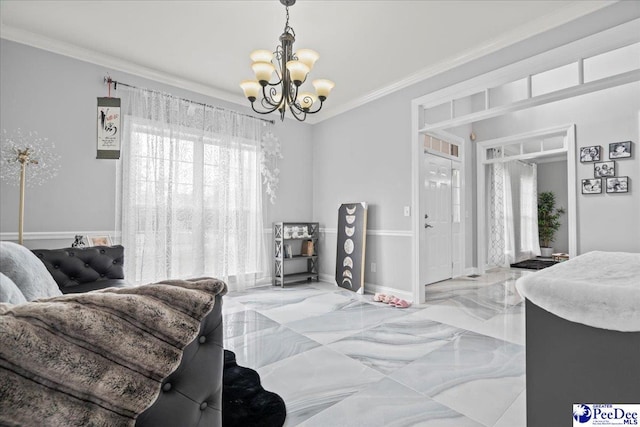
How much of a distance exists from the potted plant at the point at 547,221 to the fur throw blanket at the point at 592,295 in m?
8.29

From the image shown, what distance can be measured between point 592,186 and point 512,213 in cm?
324

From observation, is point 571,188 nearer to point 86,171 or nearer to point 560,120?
point 560,120

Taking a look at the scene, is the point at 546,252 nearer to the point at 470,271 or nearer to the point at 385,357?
the point at 470,271

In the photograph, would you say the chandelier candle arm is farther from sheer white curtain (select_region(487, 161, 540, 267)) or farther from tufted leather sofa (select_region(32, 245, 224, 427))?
sheer white curtain (select_region(487, 161, 540, 267))

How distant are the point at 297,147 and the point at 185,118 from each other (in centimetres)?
175

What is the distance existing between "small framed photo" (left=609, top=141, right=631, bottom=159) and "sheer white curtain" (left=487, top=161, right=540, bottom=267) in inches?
82.8

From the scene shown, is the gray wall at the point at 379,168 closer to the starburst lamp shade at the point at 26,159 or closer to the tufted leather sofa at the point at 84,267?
the tufted leather sofa at the point at 84,267

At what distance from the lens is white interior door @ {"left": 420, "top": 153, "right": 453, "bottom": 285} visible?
4566 millimetres

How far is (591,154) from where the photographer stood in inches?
150

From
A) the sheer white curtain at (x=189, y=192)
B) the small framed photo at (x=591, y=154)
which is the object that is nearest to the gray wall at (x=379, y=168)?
the sheer white curtain at (x=189, y=192)

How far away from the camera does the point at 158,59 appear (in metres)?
3.26

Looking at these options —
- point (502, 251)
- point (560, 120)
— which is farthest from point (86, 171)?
point (502, 251)

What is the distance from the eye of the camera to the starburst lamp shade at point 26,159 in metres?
2.68

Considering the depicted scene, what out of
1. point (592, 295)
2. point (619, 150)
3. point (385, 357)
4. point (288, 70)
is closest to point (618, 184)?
point (619, 150)
